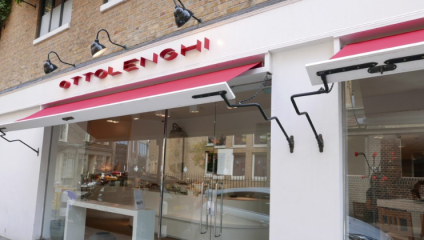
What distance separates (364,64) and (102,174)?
25.1 feet

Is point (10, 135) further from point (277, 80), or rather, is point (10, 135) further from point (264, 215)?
point (277, 80)

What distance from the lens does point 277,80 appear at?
4.82 metres

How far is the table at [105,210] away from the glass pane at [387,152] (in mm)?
4165

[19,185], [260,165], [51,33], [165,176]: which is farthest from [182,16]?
[19,185]

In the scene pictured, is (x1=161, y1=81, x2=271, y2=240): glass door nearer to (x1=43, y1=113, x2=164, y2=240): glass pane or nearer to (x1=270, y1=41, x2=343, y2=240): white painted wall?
(x1=43, y1=113, x2=164, y2=240): glass pane

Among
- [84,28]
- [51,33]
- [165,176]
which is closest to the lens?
[165,176]

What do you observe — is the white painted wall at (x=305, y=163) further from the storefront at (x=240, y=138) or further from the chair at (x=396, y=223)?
the chair at (x=396, y=223)

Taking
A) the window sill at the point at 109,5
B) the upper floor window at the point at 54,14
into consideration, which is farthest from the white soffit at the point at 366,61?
the upper floor window at the point at 54,14

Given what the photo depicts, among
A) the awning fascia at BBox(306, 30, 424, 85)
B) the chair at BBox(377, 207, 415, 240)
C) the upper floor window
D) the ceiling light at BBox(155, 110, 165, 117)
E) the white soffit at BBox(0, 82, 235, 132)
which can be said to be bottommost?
the chair at BBox(377, 207, 415, 240)

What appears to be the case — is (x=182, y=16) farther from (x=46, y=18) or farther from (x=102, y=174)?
(x=46, y=18)

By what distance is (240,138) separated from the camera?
263 inches

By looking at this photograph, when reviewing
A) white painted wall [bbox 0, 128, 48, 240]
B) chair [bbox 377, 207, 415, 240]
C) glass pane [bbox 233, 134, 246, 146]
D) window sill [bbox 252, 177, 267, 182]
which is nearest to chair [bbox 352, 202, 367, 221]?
chair [bbox 377, 207, 415, 240]

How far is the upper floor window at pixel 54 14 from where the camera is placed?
9336mm

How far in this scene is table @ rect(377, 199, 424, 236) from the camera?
15.3 feet
